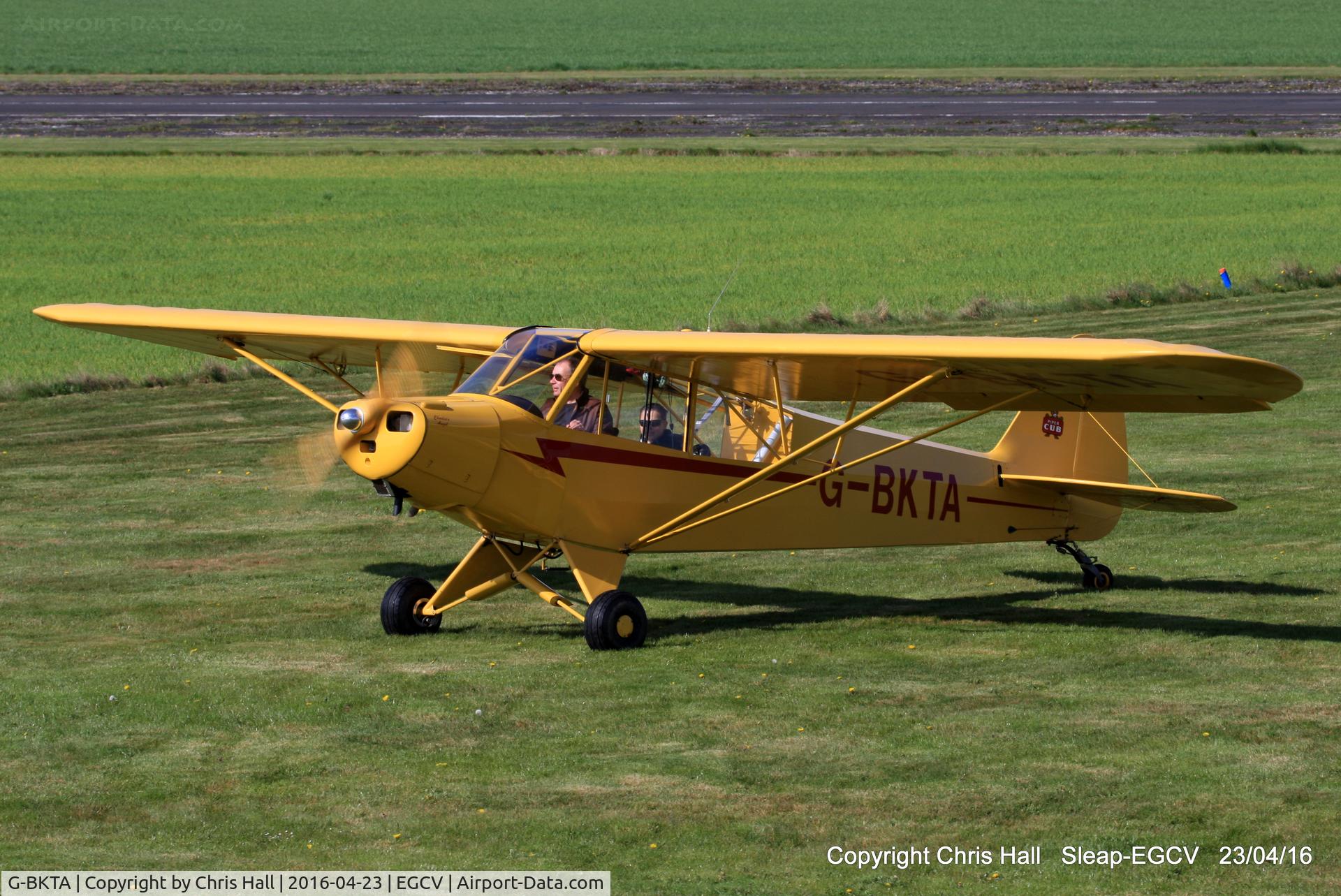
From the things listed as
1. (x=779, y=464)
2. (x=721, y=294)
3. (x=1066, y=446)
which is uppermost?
(x=721, y=294)

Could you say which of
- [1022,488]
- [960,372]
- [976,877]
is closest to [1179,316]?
[1022,488]

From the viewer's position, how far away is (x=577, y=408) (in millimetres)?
12242

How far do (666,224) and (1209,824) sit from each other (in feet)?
114

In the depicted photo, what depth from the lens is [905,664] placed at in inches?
452

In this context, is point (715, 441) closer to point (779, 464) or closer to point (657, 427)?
point (657, 427)

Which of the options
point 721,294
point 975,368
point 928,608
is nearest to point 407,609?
point 928,608

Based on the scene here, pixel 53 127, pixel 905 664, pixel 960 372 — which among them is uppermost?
pixel 53 127

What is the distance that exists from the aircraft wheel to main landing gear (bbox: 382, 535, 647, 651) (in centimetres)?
399

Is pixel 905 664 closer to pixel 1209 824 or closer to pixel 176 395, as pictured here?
pixel 1209 824

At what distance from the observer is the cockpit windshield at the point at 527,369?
39.2 feet

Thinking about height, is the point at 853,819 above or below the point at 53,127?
below

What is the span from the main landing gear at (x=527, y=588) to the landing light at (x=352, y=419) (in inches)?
81.0

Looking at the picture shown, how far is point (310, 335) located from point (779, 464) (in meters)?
4.37
